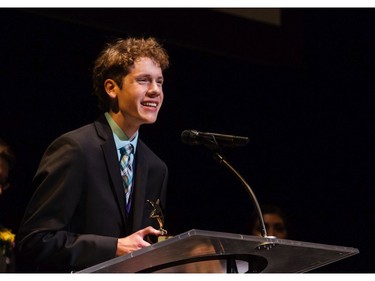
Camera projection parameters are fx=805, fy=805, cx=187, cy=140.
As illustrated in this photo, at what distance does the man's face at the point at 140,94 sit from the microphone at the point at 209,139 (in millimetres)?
435

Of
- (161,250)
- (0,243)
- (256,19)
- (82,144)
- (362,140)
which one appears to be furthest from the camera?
(362,140)

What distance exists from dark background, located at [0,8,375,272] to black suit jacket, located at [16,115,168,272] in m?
1.96

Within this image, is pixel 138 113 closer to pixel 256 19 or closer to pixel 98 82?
pixel 98 82

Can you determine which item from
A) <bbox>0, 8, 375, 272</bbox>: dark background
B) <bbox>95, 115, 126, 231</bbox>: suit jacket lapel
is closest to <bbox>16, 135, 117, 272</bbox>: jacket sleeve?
<bbox>95, 115, 126, 231</bbox>: suit jacket lapel

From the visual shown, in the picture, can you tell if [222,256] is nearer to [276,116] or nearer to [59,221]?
[59,221]

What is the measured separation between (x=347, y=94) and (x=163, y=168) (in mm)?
2605

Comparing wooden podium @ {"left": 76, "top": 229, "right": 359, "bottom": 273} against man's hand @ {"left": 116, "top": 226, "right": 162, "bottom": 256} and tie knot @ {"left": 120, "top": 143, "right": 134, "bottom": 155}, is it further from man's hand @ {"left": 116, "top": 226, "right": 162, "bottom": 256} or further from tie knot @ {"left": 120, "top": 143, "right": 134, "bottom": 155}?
tie knot @ {"left": 120, "top": 143, "right": 134, "bottom": 155}

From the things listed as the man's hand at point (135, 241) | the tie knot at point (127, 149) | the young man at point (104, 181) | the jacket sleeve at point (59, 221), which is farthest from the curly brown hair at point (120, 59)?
the man's hand at point (135, 241)

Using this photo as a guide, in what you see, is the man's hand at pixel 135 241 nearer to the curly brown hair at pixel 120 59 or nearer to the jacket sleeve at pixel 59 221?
the jacket sleeve at pixel 59 221

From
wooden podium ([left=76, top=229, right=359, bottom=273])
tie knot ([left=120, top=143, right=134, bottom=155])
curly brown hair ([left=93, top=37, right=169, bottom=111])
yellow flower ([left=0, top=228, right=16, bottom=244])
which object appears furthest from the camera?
yellow flower ([left=0, top=228, right=16, bottom=244])

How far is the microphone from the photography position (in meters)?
2.96

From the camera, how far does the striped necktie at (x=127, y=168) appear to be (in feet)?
10.8
